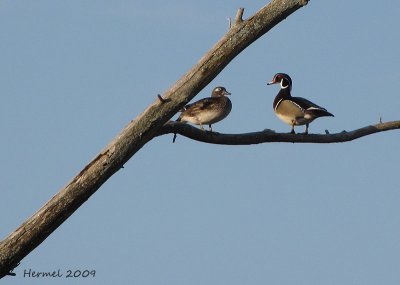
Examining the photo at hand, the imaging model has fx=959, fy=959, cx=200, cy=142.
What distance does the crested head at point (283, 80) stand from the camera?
19258mm

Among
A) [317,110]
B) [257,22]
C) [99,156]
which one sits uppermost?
[317,110]

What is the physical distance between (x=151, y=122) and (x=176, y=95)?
303 mm

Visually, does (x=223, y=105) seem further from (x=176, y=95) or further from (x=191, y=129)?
(x=176, y=95)

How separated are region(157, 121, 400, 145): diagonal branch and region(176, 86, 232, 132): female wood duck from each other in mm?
6518

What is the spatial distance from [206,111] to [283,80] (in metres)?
2.34

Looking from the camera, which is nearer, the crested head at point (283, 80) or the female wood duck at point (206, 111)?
the female wood duck at point (206, 111)

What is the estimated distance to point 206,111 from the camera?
699 inches

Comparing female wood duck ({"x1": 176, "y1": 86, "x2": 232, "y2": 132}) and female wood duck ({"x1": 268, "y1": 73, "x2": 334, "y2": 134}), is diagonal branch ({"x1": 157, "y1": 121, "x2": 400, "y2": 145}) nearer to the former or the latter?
female wood duck ({"x1": 268, "y1": 73, "x2": 334, "y2": 134})

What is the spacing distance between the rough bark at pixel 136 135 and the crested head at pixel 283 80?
10.9 metres

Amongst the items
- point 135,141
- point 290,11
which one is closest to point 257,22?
point 290,11

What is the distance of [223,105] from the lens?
18.5 m

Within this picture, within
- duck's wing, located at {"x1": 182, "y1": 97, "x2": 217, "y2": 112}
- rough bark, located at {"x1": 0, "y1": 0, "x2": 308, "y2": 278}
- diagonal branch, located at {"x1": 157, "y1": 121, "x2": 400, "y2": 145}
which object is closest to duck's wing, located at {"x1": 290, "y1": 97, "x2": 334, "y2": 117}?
duck's wing, located at {"x1": 182, "y1": 97, "x2": 217, "y2": 112}


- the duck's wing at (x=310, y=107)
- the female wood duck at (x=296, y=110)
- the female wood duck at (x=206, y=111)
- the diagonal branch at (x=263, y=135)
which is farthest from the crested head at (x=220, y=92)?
the diagonal branch at (x=263, y=135)

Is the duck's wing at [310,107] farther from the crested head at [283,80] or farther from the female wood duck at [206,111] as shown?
the crested head at [283,80]
